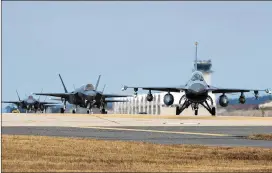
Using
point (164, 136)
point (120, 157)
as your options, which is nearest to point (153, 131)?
point (164, 136)

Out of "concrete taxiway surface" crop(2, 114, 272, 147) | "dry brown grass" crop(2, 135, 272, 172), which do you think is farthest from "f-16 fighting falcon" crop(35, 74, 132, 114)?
"dry brown grass" crop(2, 135, 272, 172)

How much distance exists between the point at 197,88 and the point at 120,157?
5336 centimetres

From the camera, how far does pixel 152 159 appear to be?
17688 mm

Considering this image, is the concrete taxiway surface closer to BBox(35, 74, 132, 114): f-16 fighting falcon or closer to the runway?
the runway

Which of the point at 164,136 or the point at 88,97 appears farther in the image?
the point at 88,97

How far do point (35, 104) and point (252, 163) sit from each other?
382 ft

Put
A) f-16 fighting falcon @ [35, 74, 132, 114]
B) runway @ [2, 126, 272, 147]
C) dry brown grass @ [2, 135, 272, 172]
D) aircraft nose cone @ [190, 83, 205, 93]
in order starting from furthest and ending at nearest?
f-16 fighting falcon @ [35, 74, 132, 114] → aircraft nose cone @ [190, 83, 205, 93] → runway @ [2, 126, 272, 147] → dry brown grass @ [2, 135, 272, 172]

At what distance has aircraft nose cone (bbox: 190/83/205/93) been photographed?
70.9m

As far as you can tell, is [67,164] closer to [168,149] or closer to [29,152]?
[29,152]

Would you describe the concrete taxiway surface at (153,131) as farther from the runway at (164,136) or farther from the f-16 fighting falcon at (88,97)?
the f-16 fighting falcon at (88,97)

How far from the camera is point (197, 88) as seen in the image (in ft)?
232

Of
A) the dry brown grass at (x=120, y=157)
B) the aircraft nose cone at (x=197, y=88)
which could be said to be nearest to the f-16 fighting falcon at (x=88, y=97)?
the aircraft nose cone at (x=197, y=88)

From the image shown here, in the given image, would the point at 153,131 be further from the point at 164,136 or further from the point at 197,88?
the point at 197,88

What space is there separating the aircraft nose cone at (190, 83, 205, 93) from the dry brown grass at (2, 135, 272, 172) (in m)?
48.9
